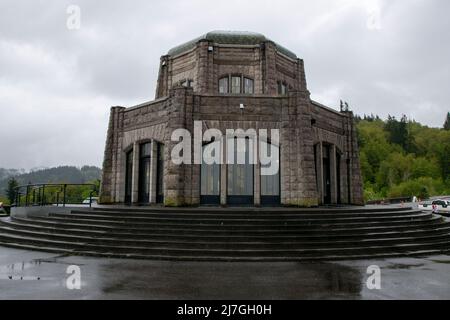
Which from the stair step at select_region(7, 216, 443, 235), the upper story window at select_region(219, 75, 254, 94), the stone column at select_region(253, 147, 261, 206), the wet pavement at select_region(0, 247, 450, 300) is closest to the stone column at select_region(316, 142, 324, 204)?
the stone column at select_region(253, 147, 261, 206)

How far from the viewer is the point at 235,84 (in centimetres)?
2203

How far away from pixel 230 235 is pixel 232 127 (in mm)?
6465

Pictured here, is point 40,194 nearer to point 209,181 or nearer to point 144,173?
point 144,173

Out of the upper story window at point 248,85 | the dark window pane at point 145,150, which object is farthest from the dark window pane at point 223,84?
the dark window pane at point 145,150

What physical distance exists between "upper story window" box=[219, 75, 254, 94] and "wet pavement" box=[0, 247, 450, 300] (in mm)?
14390

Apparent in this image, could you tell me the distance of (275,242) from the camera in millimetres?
10547

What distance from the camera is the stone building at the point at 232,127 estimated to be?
15.7 m

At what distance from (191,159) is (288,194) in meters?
4.61

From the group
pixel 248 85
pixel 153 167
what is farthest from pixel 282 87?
pixel 153 167

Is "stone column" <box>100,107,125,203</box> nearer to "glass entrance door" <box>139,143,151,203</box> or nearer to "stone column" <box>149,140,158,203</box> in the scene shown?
"glass entrance door" <box>139,143,151,203</box>

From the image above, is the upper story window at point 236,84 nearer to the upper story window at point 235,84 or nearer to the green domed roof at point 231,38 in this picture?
the upper story window at point 235,84

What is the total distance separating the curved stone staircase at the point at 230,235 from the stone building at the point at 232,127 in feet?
10.4
